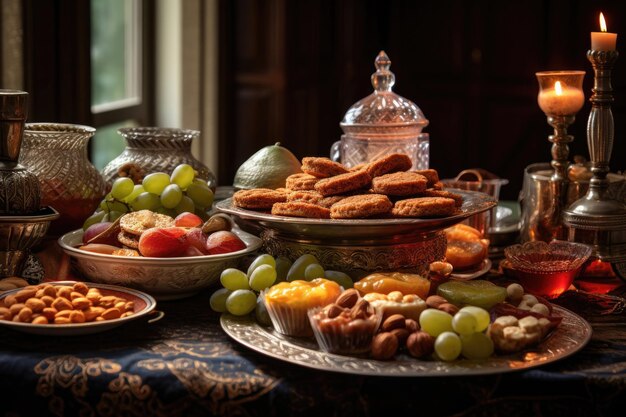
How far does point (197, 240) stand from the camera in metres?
1.50

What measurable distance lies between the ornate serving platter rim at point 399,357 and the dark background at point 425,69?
3314 millimetres

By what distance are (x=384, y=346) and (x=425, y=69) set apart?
13.1ft

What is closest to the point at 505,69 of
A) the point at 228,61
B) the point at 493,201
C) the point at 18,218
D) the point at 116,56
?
the point at 228,61

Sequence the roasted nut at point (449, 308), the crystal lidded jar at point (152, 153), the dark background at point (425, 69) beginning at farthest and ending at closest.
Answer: the dark background at point (425, 69), the crystal lidded jar at point (152, 153), the roasted nut at point (449, 308)

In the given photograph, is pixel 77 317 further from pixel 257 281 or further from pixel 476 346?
pixel 476 346

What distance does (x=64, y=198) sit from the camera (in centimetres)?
178

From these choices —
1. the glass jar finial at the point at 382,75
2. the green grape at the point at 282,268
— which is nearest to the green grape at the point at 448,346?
the green grape at the point at 282,268

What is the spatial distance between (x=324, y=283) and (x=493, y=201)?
46cm

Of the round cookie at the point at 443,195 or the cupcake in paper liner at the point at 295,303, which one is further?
the round cookie at the point at 443,195

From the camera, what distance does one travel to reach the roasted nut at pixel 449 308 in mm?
1233

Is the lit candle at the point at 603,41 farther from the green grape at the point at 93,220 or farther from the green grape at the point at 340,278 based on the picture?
the green grape at the point at 93,220

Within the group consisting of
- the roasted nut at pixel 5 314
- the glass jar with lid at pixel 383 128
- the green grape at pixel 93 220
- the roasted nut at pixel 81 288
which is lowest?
the roasted nut at pixel 5 314

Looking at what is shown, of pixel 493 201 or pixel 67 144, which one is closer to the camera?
pixel 493 201

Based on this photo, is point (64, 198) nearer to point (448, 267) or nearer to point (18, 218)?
point (18, 218)
